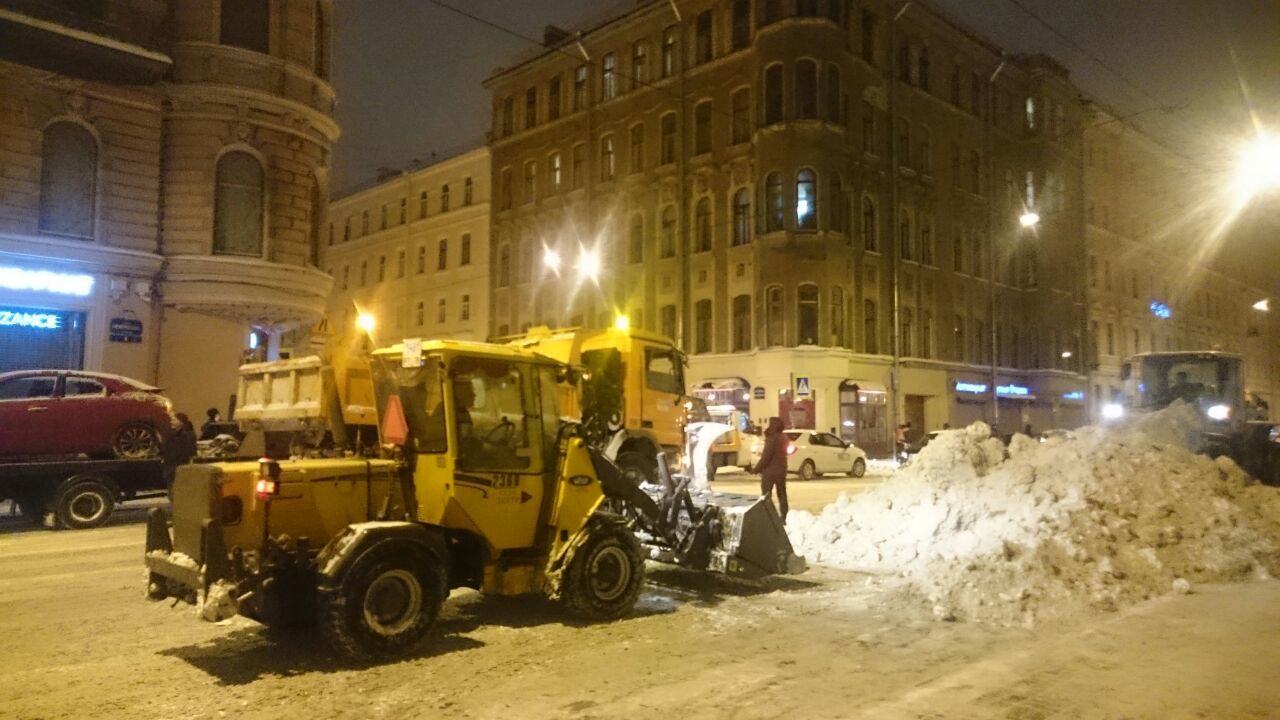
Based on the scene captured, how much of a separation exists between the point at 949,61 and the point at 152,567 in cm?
4305

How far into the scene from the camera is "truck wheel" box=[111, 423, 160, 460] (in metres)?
15.5

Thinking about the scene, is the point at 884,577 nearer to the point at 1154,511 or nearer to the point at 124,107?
the point at 1154,511

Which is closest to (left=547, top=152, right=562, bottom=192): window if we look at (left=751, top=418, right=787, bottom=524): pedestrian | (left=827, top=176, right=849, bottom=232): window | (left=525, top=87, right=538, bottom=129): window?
(left=525, top=87, right=538, bottom=129): window

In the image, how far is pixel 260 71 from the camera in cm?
2388

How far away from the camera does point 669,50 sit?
40094 millimetres

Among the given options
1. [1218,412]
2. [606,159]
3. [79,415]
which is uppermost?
[606,159]

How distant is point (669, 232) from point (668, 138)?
160 inches

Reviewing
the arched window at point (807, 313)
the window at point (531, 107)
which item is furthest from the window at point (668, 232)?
the window at point (531, 107)

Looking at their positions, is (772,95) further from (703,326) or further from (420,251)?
(420,251)

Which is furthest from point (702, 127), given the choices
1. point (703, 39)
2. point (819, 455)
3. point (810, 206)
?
point (819, 455)

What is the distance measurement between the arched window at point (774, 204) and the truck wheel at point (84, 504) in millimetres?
26170

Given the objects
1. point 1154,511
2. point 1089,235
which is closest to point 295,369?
point 1154,511

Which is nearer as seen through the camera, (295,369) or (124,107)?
(295,369)

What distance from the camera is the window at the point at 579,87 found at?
145 feet
